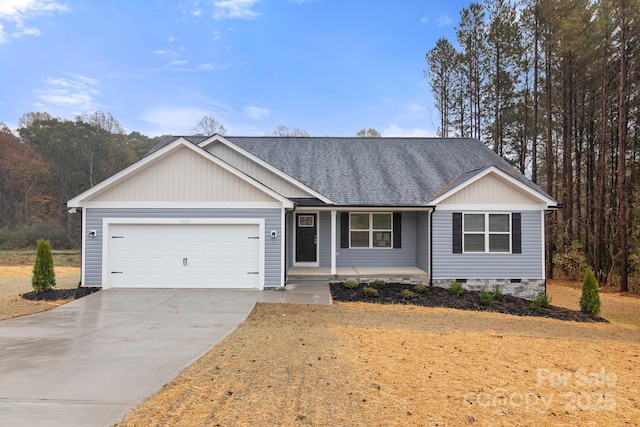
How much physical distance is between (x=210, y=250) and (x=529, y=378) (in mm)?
8521

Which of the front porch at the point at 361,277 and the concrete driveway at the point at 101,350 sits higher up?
the front porch at the point at 361,277

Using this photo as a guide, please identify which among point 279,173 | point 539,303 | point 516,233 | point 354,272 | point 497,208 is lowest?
point 539,303

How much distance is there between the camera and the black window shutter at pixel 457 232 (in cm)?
1181

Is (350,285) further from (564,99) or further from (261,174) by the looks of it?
(564,99)

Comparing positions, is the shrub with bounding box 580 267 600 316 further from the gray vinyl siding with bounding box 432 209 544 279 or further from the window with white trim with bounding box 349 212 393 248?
the window with white trim with bounding box 349 212 393 248

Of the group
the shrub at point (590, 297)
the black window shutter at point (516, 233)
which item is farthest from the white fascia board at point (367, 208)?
Result: the shrub at point (590, 297)

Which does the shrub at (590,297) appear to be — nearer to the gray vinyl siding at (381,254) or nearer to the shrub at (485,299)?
the shrub at (485,299)

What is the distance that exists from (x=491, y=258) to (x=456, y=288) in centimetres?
173

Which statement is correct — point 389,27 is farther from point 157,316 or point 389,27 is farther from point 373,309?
point 157,316

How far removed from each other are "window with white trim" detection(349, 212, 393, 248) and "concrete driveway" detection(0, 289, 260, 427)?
5160mm

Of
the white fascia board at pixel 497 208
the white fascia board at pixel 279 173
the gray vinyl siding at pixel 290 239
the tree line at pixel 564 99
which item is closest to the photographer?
the white fascia board at pixel 497 208

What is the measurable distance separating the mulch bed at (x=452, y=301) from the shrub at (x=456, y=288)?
110mm

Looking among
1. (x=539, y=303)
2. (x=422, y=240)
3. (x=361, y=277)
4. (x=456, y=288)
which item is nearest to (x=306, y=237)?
(x=361, y=277)

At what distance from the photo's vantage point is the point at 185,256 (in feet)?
35.2
